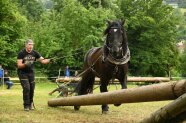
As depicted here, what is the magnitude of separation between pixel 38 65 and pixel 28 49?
3213 cm

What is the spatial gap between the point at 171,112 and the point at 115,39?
23.2 feet

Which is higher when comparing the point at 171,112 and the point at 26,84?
the point at 171,112

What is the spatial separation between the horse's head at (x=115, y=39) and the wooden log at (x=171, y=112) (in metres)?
6.75

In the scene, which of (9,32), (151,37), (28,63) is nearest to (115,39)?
(28,63)

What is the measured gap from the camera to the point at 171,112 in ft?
10.4

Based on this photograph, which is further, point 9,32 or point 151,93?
point 9,32

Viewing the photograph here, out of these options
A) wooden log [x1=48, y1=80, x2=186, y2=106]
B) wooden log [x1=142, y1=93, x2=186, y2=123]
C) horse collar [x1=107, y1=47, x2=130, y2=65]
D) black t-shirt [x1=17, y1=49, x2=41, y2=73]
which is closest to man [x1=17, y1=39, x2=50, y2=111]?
black t-shirt [x1=17, y1=49, x2=41, y2=73]

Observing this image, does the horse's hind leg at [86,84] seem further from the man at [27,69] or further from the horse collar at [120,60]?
the horse collar at [120,60]

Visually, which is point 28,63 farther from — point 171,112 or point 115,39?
point 171,112

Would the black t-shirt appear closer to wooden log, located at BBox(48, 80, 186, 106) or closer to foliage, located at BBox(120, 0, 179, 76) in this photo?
wooden log, located at BBox(48, 80, 186, 106)

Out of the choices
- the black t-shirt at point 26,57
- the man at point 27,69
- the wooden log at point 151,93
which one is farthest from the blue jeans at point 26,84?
the wooden log at point 151,93

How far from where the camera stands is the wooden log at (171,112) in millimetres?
3041

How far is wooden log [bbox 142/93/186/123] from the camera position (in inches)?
120

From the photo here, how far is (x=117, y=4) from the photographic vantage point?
54.1m
